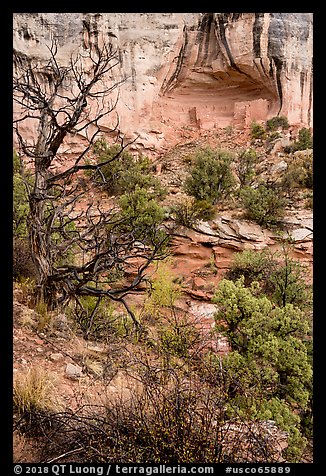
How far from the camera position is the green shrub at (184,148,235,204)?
988cm

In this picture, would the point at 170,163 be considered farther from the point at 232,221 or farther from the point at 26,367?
the point at 26,367

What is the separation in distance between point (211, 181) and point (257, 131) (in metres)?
6.73

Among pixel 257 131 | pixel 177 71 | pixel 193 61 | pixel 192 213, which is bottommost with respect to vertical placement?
pixel 192 213

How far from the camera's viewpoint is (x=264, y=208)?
8.90 m

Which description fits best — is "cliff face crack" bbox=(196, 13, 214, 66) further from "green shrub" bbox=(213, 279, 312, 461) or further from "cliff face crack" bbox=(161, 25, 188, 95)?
"green shrub" bbox=(213, 279, 312, 461)

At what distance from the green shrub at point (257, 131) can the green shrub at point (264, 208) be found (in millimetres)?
7214

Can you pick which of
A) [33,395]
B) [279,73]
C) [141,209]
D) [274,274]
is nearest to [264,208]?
[141,209]

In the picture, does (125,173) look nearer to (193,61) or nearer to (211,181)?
(211,181)

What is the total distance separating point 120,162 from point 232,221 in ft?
16.3

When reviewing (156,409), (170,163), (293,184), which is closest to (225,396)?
(156,409)

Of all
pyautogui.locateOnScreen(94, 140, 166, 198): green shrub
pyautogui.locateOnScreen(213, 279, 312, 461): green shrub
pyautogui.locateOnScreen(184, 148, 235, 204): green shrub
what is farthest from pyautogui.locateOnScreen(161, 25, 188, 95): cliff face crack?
pyautogui.locateOnScreen(213, 279, 312, 461): green shrub

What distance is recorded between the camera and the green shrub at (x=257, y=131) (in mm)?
15570

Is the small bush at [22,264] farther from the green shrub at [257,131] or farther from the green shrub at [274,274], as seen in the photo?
the green shrub at [257,131]

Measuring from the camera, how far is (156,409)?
7.06 feet
